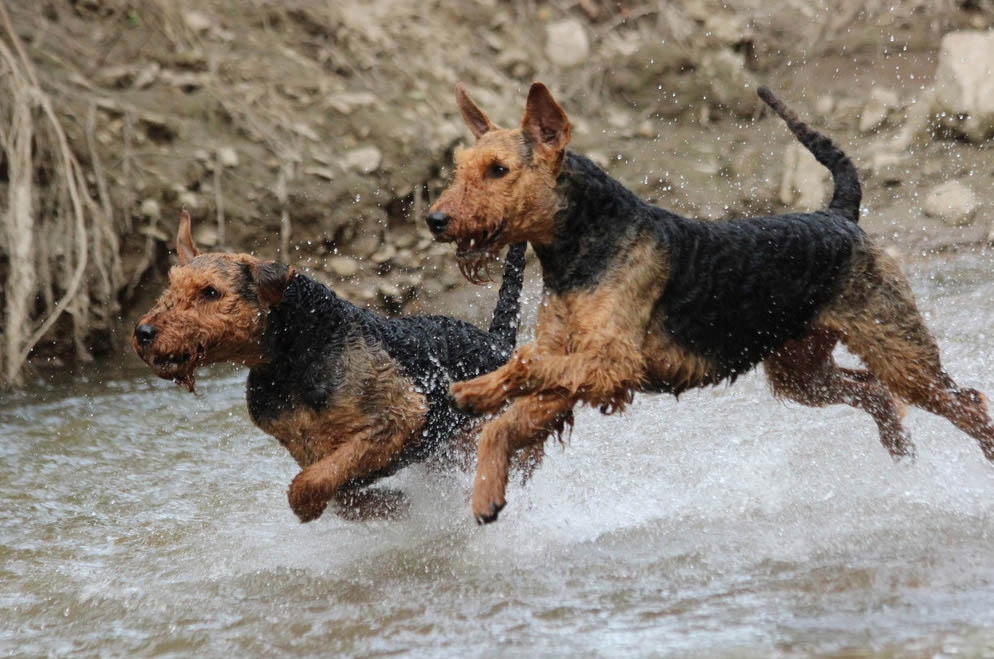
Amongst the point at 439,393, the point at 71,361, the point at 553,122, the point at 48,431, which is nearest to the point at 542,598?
the point at 439,393

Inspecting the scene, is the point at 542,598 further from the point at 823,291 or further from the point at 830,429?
the point at 830,429

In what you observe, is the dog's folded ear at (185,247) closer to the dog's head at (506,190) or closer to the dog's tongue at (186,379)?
the dog's tongue at (186,379)

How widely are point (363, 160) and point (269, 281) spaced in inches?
185

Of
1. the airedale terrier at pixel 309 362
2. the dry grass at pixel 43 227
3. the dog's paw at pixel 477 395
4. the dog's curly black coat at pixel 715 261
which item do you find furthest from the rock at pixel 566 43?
the dog's paw at pixel 477 395

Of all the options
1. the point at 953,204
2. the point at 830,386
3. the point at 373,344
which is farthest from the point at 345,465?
the point at 953,204

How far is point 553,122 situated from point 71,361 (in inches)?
195

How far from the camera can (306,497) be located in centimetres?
511

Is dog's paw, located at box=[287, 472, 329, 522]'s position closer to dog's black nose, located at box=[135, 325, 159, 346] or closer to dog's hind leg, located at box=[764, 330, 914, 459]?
dog's black nose, located at box=[135, 325, 159, 346]

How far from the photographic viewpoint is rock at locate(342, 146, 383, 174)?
9695 mm

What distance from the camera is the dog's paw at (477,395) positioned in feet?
14.8

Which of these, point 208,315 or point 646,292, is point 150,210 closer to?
point 208,315

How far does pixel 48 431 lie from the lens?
745cm

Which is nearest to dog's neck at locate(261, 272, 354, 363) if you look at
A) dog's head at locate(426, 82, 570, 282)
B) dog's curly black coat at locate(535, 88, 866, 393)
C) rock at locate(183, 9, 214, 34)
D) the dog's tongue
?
the dog's tongue

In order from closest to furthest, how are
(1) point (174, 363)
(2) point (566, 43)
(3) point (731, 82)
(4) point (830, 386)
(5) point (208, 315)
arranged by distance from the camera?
(1) point (174, 363), (5) point (208, 315), (4) point (830, 386), (3) point (731, 82), (2) point (566, 43)
